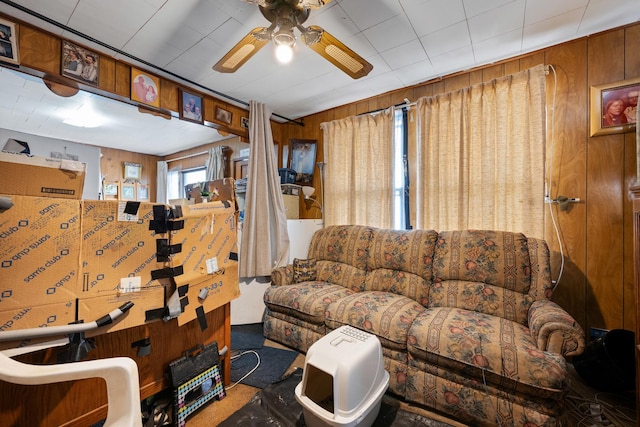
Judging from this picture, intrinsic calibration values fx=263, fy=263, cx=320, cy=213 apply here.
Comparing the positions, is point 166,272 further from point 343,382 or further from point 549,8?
point 549,8

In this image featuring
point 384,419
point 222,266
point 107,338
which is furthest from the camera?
point 222,266

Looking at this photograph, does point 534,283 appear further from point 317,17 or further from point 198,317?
point 317,17

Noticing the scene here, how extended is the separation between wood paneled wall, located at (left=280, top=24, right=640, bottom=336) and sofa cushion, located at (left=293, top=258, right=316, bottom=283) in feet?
6.78

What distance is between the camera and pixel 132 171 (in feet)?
16.4

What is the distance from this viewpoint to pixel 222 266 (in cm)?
162

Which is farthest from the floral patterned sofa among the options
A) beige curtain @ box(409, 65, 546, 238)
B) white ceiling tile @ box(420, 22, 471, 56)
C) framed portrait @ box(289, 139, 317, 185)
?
white ceiling tile @ box(420, 22, 471, 56)

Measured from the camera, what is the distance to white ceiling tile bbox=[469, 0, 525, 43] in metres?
1.73

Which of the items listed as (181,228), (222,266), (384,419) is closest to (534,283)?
(384,419)

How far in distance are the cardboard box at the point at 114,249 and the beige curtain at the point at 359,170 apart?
215 cm

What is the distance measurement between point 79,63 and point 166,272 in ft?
6.17

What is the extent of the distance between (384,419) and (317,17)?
256 centimetres

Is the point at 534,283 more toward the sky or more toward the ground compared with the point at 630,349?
more toward the sky

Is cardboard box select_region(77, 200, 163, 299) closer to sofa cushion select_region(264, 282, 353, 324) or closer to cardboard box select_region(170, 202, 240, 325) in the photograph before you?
cardboard box select_region(170, 202, 240, 325)

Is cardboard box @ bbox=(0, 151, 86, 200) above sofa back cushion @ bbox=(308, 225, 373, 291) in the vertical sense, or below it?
above
